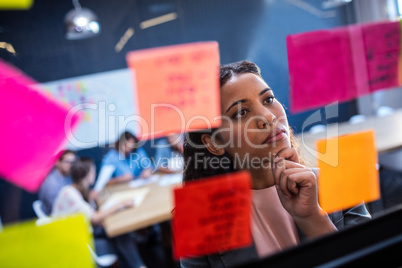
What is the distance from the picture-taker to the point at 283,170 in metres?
0.64

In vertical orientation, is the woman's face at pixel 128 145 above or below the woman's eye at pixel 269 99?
below

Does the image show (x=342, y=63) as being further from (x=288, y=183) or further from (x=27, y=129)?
(x=27, y=129)

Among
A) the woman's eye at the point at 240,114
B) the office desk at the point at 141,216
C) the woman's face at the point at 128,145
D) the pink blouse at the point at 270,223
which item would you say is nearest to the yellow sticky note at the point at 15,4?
the woman's face at the point at 128,145

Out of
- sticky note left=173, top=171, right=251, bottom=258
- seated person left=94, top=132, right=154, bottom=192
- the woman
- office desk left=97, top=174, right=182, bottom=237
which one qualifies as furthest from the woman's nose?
office desk left=97, top=174, right=182, bottom=237

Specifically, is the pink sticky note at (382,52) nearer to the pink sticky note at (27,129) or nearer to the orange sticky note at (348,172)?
the orange sticky note at (348,172)

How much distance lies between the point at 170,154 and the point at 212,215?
147mm

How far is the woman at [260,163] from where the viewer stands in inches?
23.7

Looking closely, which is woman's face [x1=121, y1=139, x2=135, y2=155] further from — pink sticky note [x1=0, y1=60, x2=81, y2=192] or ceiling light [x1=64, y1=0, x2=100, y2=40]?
ceiling light [x1=64, y1=0, x2=100, y2=40]

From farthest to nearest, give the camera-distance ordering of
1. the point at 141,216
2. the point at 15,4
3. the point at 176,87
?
the point at 141,216, the point at 176,87, the point at 15,4

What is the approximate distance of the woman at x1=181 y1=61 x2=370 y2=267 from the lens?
0.60 m

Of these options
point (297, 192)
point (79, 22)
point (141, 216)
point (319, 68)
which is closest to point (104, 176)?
point (79, 22)

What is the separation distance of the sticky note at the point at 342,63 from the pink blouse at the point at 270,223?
20cm

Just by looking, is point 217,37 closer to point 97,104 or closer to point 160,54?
point 160,54

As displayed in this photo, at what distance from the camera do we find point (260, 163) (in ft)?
2.07
